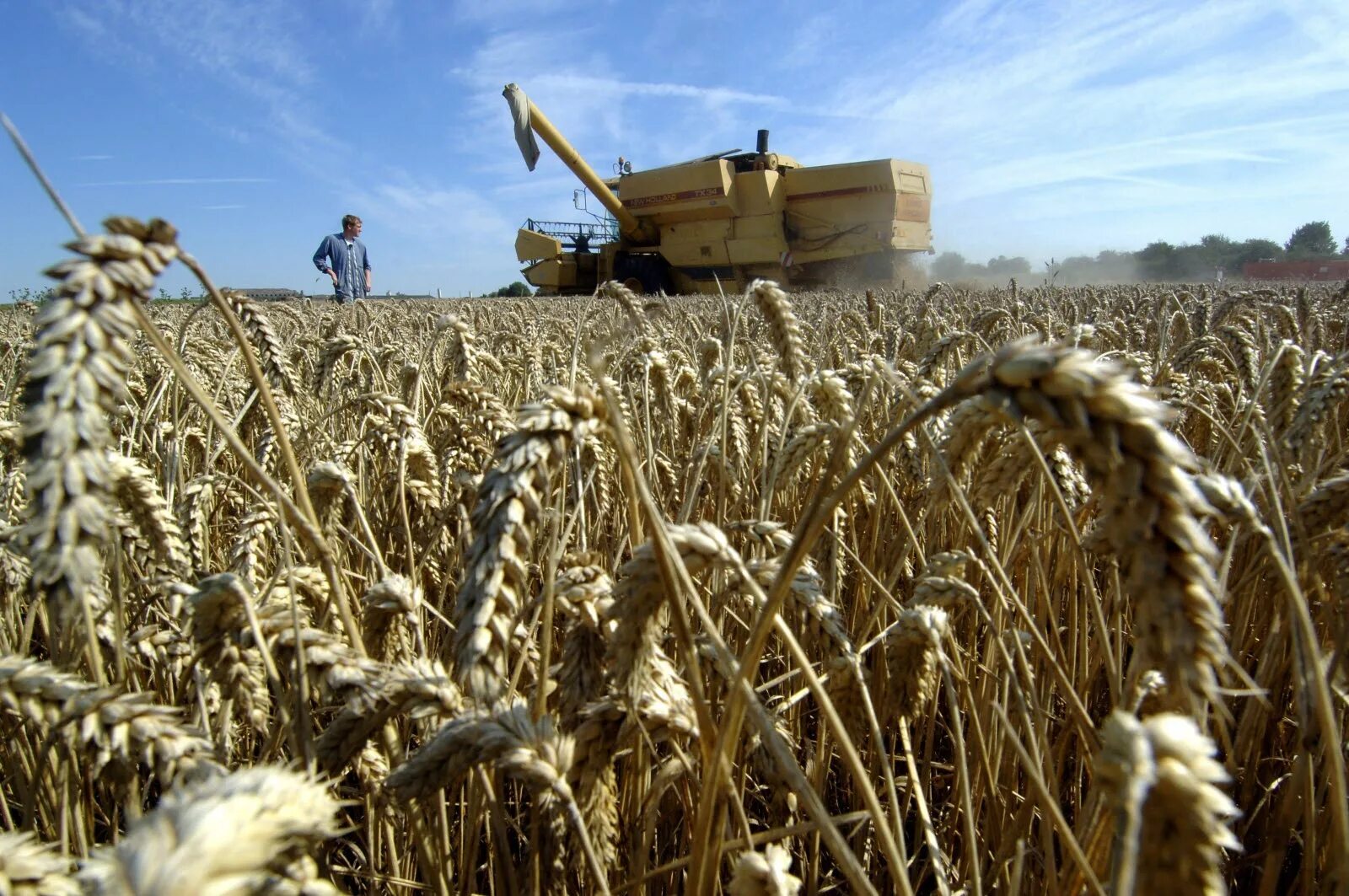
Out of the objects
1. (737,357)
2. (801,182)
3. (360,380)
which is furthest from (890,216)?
(360,380)

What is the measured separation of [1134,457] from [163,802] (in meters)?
0.59

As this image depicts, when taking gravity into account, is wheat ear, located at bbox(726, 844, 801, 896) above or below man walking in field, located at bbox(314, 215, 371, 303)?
below

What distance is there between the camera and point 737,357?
142 inches

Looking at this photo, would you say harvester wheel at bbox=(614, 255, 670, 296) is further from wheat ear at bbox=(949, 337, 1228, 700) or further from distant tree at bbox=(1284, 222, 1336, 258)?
distant tree at bbox=(1284, 222, 1336, 258)

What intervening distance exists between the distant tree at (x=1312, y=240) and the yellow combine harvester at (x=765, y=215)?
1738 inches

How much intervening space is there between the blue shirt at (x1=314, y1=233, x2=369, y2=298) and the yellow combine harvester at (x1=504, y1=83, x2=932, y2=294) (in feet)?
25.7

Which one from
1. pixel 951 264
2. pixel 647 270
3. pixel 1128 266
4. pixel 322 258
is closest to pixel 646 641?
pixel 322 258

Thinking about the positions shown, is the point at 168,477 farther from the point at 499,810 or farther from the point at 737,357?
the point at 737,357

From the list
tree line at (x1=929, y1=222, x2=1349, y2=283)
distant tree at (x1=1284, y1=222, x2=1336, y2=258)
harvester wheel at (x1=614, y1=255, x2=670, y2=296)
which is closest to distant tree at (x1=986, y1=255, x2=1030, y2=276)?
tree line at (x1=929, y1=222, x2=1349, y2=283)

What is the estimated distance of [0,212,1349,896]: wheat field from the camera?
1.42ft

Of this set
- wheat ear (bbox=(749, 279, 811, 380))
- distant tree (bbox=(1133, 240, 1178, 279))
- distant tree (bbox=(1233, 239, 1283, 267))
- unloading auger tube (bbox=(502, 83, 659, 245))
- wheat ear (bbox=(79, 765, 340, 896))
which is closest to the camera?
wheat ear (bbox=(79, 765, 340, 896))

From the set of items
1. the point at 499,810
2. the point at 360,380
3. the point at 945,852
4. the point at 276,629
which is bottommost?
the point at 945,852

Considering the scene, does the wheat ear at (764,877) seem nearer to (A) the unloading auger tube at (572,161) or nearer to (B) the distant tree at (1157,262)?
(A) the unloading auger tube at (572,161)

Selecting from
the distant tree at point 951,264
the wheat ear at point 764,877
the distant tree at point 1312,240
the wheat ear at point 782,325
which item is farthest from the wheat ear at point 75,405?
the distant tree at point 1312,240
